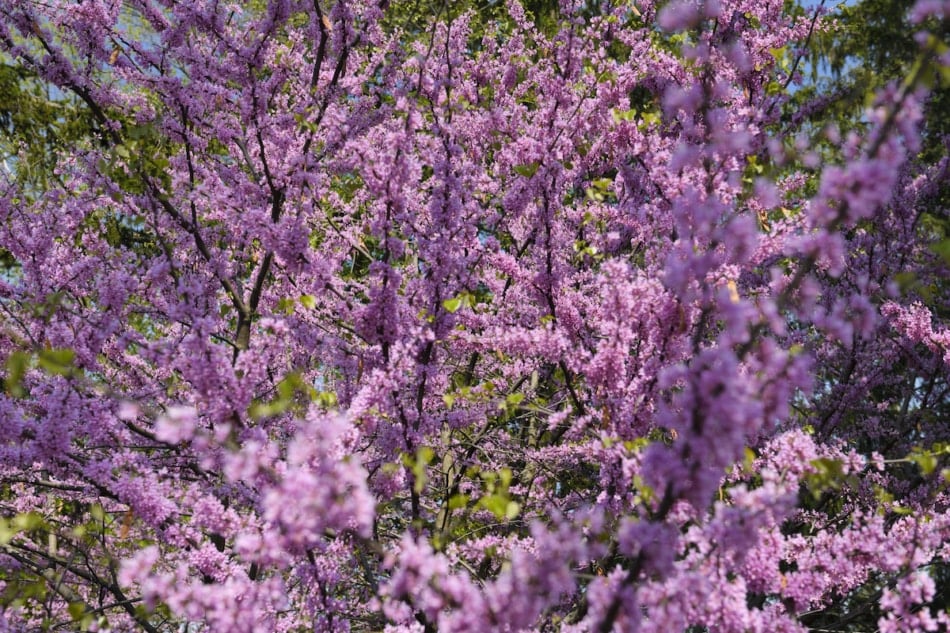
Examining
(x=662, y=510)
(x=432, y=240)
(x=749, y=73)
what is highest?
(x=749, y=73)

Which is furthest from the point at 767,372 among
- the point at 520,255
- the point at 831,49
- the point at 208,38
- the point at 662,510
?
the point at 831,49

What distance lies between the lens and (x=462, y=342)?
5277 mm

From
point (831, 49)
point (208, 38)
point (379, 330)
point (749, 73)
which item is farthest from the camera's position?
point (831, 49)

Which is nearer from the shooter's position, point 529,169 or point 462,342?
point 529,169

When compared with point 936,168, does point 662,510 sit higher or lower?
lower

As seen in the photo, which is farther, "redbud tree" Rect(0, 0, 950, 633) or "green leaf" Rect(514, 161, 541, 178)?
"green leaf" Rect(514, 161, 541, 178)

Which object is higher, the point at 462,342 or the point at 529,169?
the point at 529,169

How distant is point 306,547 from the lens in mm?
2961

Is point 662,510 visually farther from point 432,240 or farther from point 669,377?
point 432,240

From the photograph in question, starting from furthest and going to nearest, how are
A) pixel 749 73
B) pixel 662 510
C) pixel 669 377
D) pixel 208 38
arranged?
pixel 749 73
pixel 208 38
pixel 669 377
pixel 662 510

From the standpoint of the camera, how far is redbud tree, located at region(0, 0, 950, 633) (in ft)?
8.11

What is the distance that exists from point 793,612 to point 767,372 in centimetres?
176

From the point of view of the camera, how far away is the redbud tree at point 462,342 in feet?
8.11

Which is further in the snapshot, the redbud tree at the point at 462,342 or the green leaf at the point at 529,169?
the green leaf at the point at 529,169
